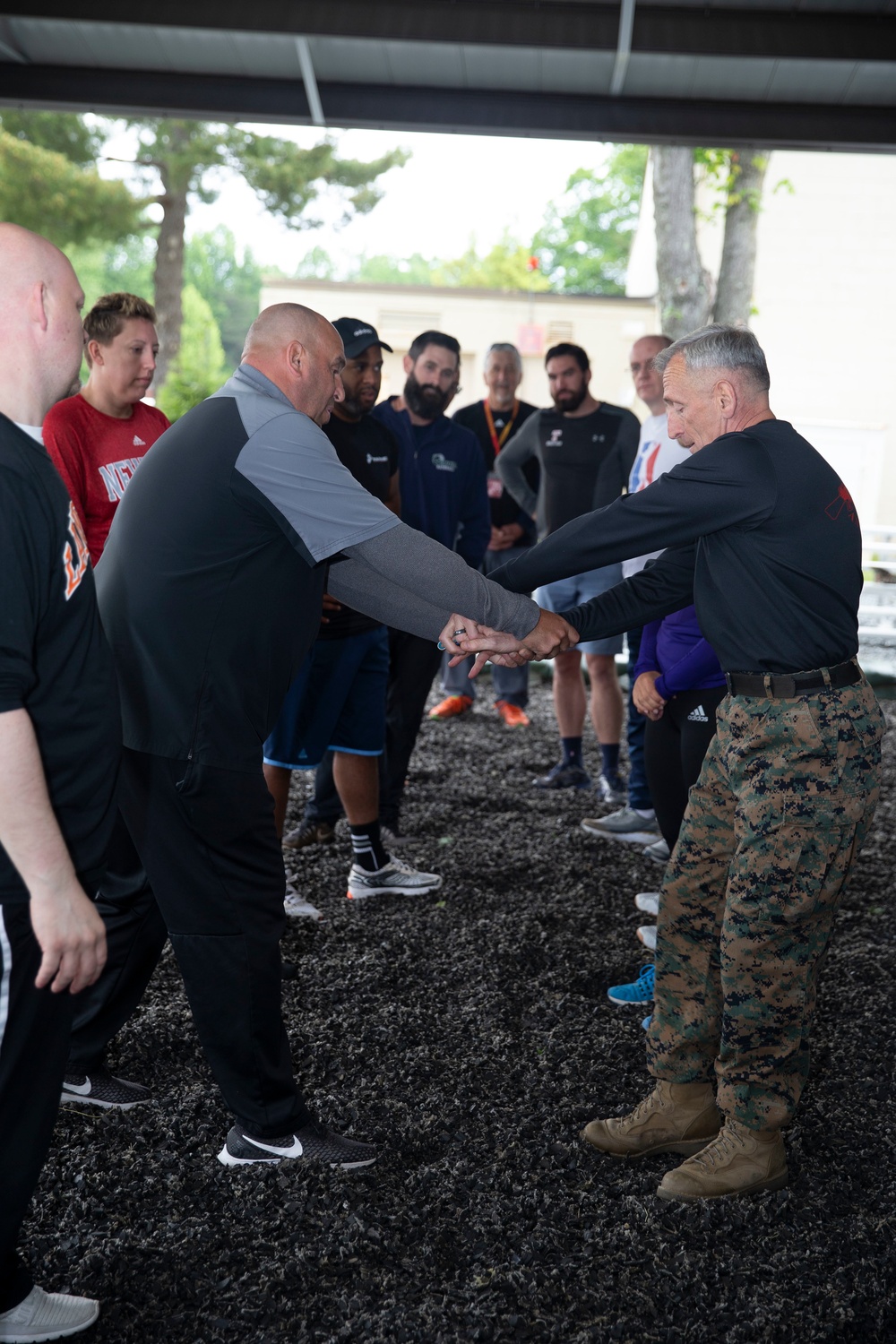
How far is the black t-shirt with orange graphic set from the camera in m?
1.58

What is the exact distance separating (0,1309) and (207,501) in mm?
1601

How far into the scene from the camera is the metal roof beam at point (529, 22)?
4.71m

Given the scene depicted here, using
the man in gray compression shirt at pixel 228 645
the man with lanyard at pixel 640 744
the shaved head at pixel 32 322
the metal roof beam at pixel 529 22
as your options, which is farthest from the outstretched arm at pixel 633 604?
the metal roof beam at pixel 529 22

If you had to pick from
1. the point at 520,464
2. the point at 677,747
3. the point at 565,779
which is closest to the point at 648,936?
the point at 677,747

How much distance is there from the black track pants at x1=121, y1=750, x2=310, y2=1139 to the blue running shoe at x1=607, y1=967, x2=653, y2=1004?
4.77 ft

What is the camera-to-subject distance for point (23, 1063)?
1729 mm

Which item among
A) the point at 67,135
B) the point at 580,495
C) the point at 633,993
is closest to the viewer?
the point at 633,993

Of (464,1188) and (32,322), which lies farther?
(464,1188)

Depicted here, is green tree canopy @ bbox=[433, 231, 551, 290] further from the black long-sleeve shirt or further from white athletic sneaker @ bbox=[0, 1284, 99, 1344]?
white athletic sneaker @ bbox=[0, 1284, 99, 1344]

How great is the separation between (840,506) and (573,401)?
380 cm

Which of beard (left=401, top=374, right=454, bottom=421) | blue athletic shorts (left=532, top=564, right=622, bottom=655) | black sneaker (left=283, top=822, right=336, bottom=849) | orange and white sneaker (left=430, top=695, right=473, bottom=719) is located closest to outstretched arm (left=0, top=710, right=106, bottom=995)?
black sneaker (left=283, top=822, right=336, bottom=849)

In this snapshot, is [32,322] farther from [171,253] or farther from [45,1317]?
[171,253]

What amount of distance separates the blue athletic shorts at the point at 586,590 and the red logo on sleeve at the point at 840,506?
302 cm

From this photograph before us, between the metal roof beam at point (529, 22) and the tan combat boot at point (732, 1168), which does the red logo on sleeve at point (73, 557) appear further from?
the metal roof beam at point (529, 22)
